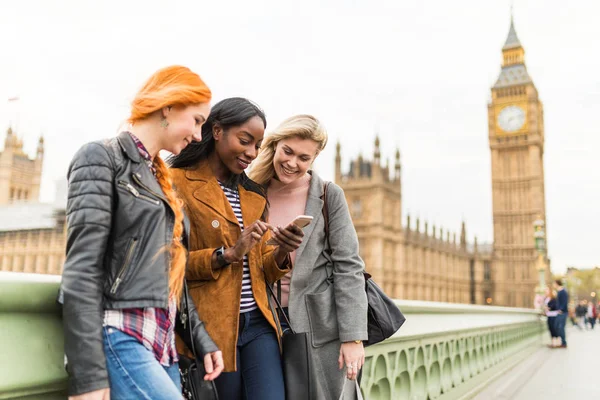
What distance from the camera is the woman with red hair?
98 centimetres

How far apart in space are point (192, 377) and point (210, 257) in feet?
0.97

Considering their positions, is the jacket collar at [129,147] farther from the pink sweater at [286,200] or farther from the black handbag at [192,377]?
the pink sweater at [286,200]

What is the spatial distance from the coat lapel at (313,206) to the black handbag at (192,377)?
1.80 ft

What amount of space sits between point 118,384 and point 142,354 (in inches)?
2.6

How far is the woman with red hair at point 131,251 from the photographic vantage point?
98cm

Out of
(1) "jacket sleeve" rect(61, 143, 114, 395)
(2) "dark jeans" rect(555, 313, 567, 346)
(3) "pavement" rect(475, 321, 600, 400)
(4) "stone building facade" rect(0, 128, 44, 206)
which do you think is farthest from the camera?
(4) "stone building facade" rect(0, 128, 44, 206)

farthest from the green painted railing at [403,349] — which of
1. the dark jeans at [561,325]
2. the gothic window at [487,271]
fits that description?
the gothic window at [487,271]

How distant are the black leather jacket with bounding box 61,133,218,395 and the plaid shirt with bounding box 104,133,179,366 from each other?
3 centimetres

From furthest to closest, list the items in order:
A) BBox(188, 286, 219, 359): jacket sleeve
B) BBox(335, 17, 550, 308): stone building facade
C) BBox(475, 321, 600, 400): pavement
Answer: BBox(335, 17, 550, 308): stone building facade, BBox(475, 321, 600, 400): pavement, BBox(188, 286, 219, 359): jacket sleeve

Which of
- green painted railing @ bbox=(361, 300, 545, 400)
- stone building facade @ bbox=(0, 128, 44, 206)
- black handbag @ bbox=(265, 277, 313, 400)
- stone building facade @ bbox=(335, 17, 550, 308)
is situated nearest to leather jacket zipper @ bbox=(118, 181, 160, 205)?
black handbag @ bbox=(265, 277, 313, 400)

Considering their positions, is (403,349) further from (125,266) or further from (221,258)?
(125,266)

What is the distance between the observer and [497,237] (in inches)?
1988

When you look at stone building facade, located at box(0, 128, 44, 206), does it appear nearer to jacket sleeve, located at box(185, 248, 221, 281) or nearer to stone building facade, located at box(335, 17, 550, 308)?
stone building facade, located at box(335, 17, 550, 308)

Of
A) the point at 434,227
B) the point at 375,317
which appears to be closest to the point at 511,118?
the point at 434,227
